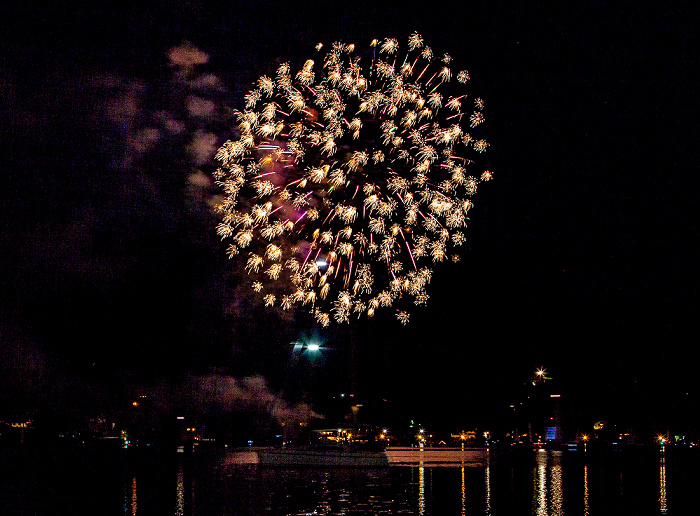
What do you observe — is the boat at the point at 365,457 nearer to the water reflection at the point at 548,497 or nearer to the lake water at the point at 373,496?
the lake water at the point at 373,496

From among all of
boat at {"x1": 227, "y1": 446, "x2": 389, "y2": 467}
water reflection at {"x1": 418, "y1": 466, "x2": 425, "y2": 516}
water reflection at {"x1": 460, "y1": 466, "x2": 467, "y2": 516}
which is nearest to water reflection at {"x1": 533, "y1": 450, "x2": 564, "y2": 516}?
water reflection at {"x1": 460, "y1": 466, "x2": 467, "y2": 516}

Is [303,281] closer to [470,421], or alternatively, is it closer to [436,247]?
[436,247]

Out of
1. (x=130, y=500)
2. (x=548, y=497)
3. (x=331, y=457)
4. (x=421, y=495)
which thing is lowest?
(x=331, y=457)

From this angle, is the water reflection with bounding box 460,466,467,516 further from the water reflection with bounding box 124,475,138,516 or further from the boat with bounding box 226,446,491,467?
the water reflection with bounding box 124,475,138,516

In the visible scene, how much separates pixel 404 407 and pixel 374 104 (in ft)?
247

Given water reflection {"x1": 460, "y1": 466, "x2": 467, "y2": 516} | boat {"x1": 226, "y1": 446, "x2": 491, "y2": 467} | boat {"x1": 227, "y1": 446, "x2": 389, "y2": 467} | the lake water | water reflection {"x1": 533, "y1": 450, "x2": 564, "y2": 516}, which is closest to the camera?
water reflection {"x1": 460, "y1": 466, "x2": 467, "y2": 516}

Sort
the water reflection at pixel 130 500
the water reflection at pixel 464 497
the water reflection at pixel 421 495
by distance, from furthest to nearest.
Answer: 1. the water reflection at pixel 130 500
2. the water reflection at pixel 421 495
3. the water reflection at pixel 464 497

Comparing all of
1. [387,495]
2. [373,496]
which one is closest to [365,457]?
[387,495]

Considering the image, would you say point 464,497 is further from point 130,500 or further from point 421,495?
point 130,500

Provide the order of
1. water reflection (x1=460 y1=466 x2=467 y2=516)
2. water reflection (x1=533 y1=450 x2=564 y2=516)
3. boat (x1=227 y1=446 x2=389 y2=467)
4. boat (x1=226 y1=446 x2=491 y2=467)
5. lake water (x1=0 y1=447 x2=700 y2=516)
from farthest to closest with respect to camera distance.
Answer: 1. boat (x1=226 y1=446 x2=491 y2=467)
2. boat (x1=227 y1=446 x2=389 y2=467)
3. lake water (x1=0 y1=447 x2=700 y2=516)
4. water reflection (x1=533 y1=450 x2=564 y2=516)
5. water reflection (x1=460 y1=466 x2=467 y2=516)

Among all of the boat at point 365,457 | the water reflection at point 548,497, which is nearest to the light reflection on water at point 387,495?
the water reflection at point 548,497

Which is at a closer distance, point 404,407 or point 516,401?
point 404,407

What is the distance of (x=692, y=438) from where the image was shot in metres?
136

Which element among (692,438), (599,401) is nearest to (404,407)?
(599,401)
